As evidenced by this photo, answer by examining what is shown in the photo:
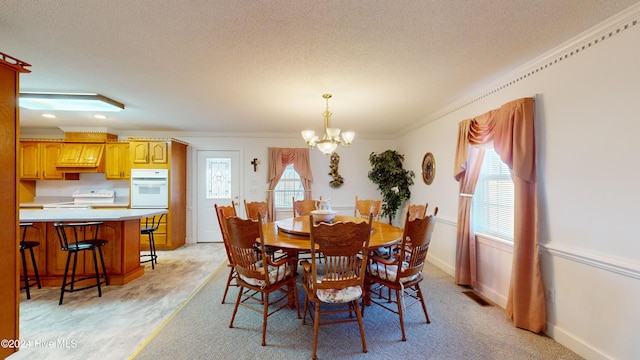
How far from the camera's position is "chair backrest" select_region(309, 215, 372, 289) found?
5.81 feet

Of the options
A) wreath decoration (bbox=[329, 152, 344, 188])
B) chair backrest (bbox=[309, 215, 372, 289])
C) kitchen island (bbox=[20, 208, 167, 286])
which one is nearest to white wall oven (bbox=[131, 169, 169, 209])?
kitchen island (bbox=[20, 208, 167, 286])

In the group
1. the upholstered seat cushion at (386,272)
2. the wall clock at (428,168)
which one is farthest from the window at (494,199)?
the upholstered seat cushion at (386,272)

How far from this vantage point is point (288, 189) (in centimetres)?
555

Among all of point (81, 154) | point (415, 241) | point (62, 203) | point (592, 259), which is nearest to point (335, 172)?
point (415, 241)

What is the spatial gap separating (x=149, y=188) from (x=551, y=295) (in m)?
5.90

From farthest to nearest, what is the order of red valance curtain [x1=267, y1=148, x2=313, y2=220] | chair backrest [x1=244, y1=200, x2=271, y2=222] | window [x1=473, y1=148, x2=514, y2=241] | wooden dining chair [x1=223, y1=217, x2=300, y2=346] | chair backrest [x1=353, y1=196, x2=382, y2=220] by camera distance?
red valance curtain [x1=267, y1=148, x2=313, y2=220], chair backrest [x1=353, y1=196, x2=382, y2=220], chair backrest [x1=244, y1=200, x2=271, y2=222], window [x1=473, y1=148, x2=514, y2=241], wooden dining chair [x1=223, y1=217, x2=300, y2=346]

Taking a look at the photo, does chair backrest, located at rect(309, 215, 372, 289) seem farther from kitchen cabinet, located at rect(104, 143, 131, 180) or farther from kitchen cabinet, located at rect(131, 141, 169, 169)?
kitchen cabinet, located at rect(104, 143, 131, 180)

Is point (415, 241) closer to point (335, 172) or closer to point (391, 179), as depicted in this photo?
point (391, 179)

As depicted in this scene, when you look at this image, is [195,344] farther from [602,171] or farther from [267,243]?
[602,171]

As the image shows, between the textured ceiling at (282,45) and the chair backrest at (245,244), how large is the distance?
1450 mm

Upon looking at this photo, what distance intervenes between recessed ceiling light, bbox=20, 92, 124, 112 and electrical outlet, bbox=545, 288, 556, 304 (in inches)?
208

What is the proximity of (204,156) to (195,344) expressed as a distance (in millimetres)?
4187

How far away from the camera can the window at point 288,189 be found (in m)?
5.52

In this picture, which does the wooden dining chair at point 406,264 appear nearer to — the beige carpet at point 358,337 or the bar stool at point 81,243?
the beige carpet at point 358,337
